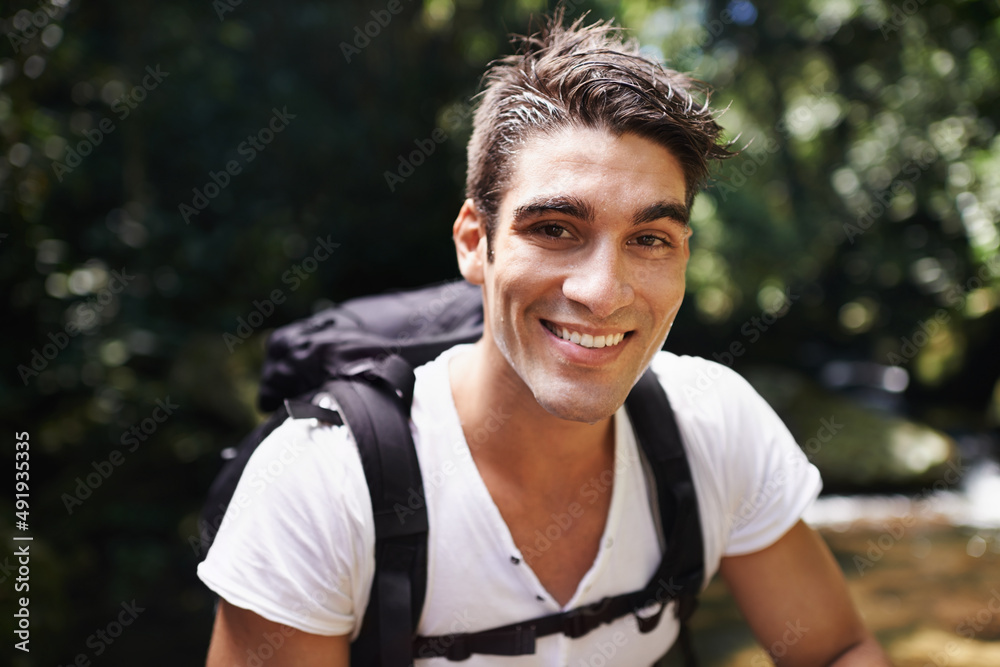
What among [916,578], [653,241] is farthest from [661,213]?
[916,578]

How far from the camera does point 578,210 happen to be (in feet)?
4.28

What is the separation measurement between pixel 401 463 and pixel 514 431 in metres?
0.28

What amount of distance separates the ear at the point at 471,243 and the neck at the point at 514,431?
159 millimetres

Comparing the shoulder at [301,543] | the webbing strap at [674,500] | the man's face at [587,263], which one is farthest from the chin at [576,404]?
the shoulder at [301,543]

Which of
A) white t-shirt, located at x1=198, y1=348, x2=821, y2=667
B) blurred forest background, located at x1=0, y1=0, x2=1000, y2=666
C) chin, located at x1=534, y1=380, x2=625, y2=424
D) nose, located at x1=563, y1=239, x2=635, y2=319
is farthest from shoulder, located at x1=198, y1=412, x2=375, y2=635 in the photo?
blurred forest background, located at x1=0, y1=0, x2=1000, y2=666

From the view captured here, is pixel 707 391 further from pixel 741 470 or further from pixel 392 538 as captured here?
pixel 392 538

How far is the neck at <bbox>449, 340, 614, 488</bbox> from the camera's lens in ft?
4.96

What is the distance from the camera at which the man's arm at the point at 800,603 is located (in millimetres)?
1584

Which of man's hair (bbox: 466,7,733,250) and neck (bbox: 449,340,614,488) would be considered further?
neck (bbox: 449,340,614,488)

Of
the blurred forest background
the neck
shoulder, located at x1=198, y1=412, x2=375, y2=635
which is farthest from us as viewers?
the blurred forest background

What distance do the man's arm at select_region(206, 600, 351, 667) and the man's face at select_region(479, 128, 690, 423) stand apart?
0.59 m

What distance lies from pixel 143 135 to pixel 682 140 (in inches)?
248

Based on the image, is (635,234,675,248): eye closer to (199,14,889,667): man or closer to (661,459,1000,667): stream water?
(199,14,889,667): man

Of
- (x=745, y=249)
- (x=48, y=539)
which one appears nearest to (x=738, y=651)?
(x=48, y=539)
